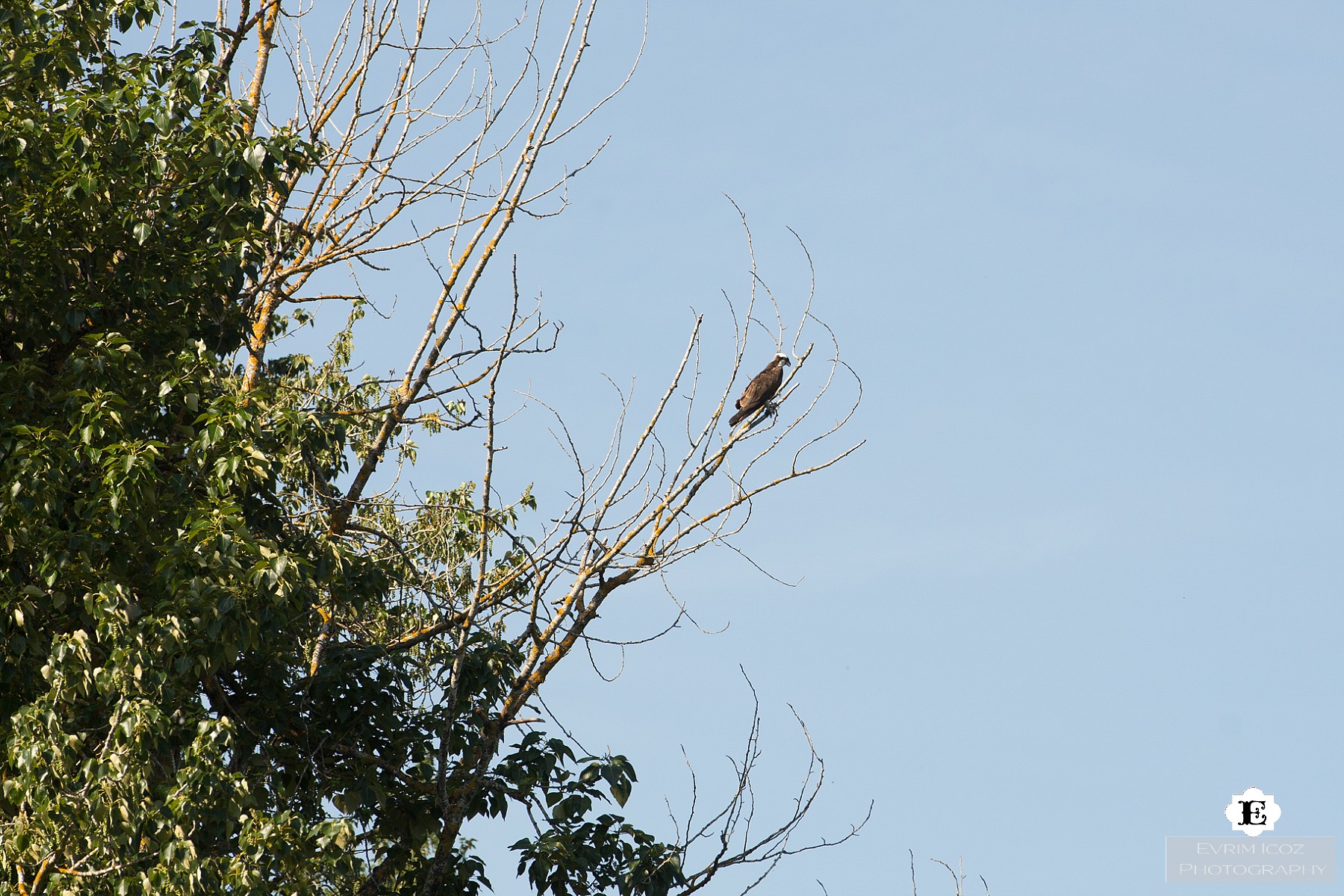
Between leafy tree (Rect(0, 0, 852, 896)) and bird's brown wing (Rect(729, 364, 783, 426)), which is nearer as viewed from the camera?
leafy tree (Rect(0, 0, 852, 896))

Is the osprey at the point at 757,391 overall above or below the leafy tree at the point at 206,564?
above

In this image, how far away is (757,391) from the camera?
1001cm

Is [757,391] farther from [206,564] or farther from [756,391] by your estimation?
[206,564]

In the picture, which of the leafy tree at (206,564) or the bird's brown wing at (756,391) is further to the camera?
the bird's brown wing at (756,391)

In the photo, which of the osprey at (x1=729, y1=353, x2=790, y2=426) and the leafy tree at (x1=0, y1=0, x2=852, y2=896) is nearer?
the leafy tree at (x1=0, y1=0, x2=852, y2=896)

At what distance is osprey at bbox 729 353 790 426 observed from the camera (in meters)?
9.45

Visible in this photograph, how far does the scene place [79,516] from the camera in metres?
5.64

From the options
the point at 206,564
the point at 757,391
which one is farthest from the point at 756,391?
the point at 206,564

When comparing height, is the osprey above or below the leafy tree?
above

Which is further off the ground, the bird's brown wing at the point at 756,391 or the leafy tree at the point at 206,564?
the bird's brown wing at the point at 756,391

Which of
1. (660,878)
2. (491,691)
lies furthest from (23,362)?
(660,878)

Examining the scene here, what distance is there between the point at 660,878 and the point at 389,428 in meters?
2.60

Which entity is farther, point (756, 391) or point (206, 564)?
point (756, 391)

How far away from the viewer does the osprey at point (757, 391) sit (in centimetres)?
945
